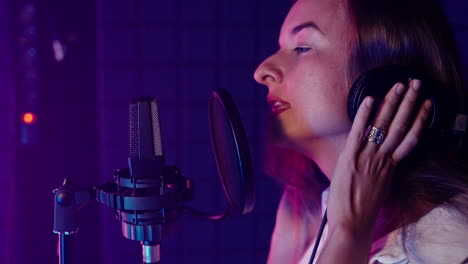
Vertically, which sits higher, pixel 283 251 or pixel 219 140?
pixel 219 140

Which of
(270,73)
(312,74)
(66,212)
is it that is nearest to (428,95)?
(312,74)

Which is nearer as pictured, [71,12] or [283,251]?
[283,251]

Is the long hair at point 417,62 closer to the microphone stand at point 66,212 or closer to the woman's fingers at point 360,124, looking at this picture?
the woman's fingers at point 360,124

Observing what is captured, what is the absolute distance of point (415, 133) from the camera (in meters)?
0.88

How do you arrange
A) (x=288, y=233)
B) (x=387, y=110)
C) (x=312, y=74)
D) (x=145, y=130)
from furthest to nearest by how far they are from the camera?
(x=288, y=233) → (x=312, y=74) → (x=387, y=110) → (x=145, y=130)

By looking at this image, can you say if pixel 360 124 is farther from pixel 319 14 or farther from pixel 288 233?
pixel 288 233

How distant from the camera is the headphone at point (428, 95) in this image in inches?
33.5

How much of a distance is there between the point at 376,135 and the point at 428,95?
0.13 m

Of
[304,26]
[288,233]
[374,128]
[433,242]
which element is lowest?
[288,233]

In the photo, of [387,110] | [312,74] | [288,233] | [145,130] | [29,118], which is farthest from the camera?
[29,118]

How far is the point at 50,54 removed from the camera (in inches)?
68.8

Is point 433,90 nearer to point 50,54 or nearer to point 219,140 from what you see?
point 219,140

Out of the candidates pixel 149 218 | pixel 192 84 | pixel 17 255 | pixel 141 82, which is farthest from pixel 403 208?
pixel 17 255

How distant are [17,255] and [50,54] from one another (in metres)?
0.90
